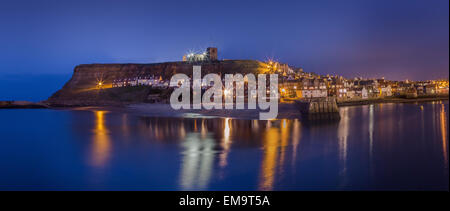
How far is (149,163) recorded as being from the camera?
55.7 ft

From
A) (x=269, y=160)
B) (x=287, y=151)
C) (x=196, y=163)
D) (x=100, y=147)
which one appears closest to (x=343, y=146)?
(x=287, y=151)

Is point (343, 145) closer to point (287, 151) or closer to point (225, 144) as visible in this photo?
point (287, 151)

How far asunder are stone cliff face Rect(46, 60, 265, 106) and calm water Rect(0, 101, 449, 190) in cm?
4037

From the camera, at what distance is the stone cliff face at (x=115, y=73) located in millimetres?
69312

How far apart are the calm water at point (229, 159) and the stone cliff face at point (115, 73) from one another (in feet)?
132

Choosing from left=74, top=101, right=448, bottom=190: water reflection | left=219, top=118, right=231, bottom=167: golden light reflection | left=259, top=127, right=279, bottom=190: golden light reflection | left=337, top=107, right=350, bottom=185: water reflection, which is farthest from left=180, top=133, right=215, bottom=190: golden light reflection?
left=337, top=107, right=350, bottom=185: water reflection

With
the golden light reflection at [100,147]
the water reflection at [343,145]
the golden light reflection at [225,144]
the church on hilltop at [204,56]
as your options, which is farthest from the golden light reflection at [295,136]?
the church on hilltop at [204,56]

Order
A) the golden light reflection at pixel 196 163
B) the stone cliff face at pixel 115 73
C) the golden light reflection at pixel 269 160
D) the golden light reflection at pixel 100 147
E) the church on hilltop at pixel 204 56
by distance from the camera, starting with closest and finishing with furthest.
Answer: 1. the golden light reflection at pixel 269 160
2. the golden light reflection at pixel 196 163
3. the golden light reflection at pixel 100 147
4. the stone cliff face at pixel 115 73
5. the church on hilltop at pixel 204 56

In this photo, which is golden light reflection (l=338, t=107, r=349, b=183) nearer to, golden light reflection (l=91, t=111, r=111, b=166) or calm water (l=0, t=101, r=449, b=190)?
calm water (l=0, t=101, r=449, b=190)

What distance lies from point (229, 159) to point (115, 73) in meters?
80.8

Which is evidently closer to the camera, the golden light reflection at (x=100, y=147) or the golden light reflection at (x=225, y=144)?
the golden light reflection at (x=225, y=144)

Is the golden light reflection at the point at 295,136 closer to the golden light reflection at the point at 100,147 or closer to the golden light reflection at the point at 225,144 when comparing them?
the golden light reflection at the point at 225,144

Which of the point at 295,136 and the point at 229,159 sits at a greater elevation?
the point at 295,136

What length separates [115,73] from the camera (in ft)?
301
